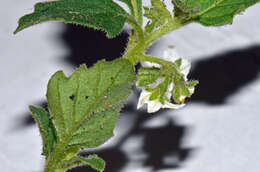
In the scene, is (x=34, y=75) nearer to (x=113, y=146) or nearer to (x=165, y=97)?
(x=113, y=146)

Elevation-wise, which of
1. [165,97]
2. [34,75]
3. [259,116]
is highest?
[165,97]

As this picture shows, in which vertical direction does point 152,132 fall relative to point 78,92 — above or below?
below

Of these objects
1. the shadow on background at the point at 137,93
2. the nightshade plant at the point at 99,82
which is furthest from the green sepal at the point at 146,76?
the shadow on background at the point at 137,93

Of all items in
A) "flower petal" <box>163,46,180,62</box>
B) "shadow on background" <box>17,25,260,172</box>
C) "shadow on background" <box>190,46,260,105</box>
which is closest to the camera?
"flower petal" <box>163,46,180,62</box>

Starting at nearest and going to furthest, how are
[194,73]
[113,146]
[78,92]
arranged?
1. [78,92]
2. [113,146]
3. [194,73]

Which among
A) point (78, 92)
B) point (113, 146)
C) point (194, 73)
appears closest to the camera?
point (78, 92)

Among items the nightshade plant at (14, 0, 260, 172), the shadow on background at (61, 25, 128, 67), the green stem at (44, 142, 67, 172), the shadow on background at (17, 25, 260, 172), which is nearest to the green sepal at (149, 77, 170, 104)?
the nightshade plant at (14, 0, 260, 172)

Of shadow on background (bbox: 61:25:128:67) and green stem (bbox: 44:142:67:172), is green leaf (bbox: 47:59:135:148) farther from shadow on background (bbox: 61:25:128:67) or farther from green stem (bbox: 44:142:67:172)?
shadow on background (bbox: 61:25:128:67)

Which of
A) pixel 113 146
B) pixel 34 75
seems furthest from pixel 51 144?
pixel 34 75
